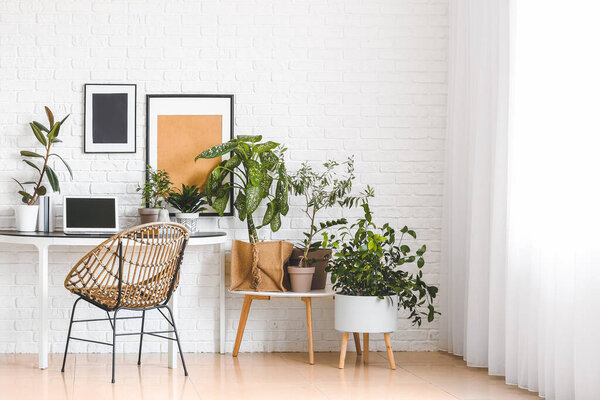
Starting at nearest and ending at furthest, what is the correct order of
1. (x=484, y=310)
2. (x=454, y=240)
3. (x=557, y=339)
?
(x=557, y=339) < (x=484, y=310) < (x=454, y=240)

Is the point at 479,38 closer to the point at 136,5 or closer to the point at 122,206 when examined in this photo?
the point at 136,5

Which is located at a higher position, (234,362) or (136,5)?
(136,5)

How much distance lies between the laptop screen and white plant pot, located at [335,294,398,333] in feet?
4.94

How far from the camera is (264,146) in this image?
4.28m

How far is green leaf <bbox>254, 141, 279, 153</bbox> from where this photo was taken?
4227 millimetres

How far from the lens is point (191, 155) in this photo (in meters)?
4.43

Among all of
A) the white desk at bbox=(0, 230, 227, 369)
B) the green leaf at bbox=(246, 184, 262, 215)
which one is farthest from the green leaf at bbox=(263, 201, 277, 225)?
the white desk at bbox=(0, 230, 227, 369)

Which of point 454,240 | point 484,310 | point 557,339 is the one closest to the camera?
point 557,339

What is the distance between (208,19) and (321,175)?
128 centimetres

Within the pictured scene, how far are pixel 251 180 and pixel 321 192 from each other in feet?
1.47

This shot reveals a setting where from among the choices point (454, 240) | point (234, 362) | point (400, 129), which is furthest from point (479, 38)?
point (234, 362)

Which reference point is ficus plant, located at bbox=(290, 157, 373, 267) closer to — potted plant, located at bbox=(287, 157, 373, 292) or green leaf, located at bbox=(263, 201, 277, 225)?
potted plant, located at bbox=(287, 157, 373, 292)

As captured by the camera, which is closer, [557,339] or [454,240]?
[557,339]

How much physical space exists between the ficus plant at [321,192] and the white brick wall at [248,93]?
0.10 meters
